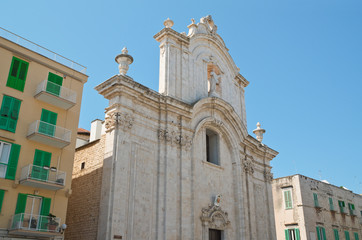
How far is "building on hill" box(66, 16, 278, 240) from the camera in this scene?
15828 millimetres

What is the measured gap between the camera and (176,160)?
60.7 feet

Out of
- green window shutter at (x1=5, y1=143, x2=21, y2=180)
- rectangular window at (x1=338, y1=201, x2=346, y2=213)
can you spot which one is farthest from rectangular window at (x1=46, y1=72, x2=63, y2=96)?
rectangular window at (x1=338, y1=201, x2=346, y2=213)

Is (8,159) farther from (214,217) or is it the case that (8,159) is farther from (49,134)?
(214,217)

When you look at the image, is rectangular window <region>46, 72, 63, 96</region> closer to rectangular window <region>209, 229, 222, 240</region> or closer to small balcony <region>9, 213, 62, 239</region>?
small balcony <region>9, 213, 62, 239</region>

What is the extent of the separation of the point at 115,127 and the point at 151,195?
3.48 m

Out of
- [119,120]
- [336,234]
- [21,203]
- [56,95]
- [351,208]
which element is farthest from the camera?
[351,208]

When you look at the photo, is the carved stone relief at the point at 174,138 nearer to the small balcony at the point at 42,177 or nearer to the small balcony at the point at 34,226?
the small balcony at the point at 42,177

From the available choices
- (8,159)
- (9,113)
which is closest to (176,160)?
(8,159)

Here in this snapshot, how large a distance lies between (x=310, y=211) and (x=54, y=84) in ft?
73.3

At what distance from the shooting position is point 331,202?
103 feet

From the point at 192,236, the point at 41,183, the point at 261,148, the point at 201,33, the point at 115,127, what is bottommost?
the point at 192,236

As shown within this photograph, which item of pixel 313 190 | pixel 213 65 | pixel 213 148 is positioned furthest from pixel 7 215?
pixel 313 190

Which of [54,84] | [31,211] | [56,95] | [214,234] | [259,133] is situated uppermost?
[259,133]

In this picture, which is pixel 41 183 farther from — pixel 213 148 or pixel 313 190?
pixel 313 190
